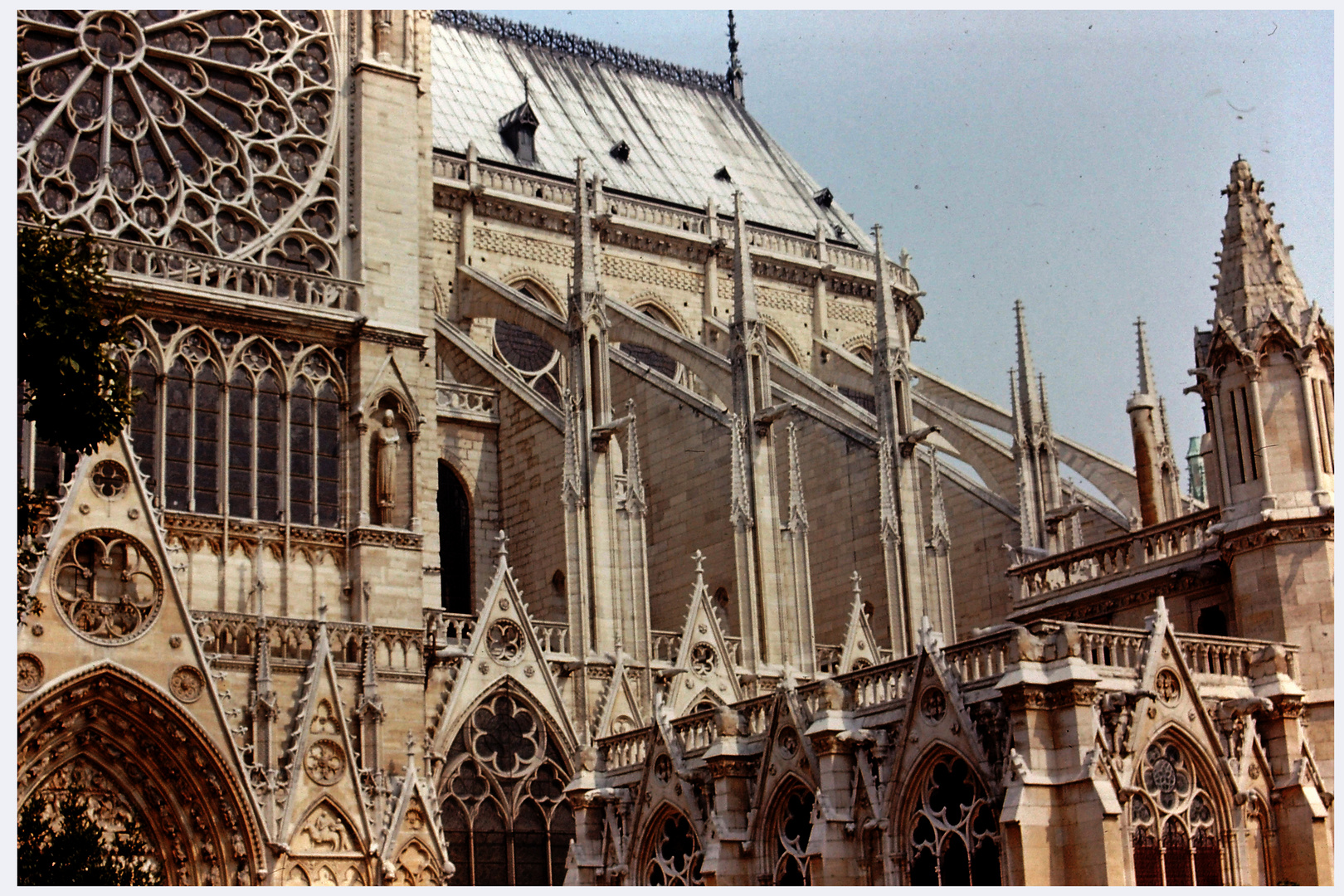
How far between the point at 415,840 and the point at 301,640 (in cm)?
303

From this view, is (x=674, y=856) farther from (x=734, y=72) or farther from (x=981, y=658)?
(x=734, y=72)

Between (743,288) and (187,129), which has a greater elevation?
(187,129)

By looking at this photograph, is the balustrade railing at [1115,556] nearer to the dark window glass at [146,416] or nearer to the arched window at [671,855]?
the arched window at [671,855]

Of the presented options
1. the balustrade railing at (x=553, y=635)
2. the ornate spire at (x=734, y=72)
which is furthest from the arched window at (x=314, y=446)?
the ornate spire at (x=734, y=72)

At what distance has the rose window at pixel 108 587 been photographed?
23281 millimetres

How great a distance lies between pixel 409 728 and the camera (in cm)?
2625

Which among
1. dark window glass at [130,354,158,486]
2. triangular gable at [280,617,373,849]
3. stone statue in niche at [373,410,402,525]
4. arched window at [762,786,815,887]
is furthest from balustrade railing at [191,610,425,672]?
arched window at [762,786,815,887]

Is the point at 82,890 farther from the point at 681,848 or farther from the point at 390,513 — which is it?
the point at 390,513

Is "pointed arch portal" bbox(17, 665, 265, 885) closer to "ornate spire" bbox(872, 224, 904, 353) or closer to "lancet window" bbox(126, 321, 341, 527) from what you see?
"lancet window" bbox(126, 321, 341, 527)

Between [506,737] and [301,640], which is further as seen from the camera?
[506,737]

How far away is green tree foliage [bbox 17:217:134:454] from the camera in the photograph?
1684 centimetres

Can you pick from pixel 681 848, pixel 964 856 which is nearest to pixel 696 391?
pixel 681 848

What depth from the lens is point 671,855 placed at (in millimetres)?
21844

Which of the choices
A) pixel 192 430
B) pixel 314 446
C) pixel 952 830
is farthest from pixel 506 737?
pixel 952 830
